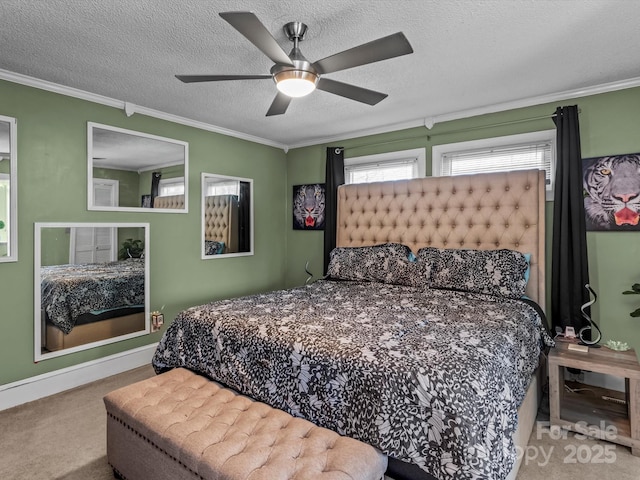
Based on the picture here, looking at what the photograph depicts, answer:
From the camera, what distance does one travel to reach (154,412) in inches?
64.7

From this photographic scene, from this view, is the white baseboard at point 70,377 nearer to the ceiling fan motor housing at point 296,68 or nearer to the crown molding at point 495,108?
the ceiling fan motor housing at point 296,68

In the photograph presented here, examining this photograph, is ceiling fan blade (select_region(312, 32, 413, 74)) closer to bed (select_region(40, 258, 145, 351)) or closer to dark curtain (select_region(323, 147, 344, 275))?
dark curtain (select_region(323, 147, 344, 275))

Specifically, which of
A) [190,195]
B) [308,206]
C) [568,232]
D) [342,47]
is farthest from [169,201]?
[568,232]

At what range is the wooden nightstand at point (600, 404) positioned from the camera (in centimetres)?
204

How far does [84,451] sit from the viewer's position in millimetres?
2094

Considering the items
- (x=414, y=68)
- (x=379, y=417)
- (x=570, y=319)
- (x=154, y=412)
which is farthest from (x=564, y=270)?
(x=154, y=412)

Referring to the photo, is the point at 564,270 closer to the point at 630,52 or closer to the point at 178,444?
the point at 630,52

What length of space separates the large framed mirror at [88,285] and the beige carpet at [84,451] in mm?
560

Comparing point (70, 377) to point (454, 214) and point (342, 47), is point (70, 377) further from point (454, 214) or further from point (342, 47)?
point (454, 214)

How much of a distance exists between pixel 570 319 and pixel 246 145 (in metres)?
3.74

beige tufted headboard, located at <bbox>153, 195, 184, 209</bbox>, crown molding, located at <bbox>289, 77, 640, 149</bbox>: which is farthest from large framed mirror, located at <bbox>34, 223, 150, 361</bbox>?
crown molding, located at <bbox>289, 77, 640, 149</bbox>

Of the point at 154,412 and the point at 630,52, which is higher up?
the point at 630,52

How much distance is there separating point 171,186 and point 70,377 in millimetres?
1890

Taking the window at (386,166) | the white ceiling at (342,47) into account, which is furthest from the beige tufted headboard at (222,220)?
the window at (386,166)
